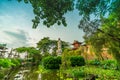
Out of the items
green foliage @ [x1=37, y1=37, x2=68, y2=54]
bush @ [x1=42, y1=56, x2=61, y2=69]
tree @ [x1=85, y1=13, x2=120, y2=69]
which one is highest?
green foliage @ [x1=37, y1=37, x2=68, y2=54]

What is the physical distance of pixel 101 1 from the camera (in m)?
9.27

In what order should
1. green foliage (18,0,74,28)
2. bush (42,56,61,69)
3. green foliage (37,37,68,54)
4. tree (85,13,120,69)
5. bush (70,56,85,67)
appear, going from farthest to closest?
green foliage (37,37,68,54)
bush (42,56,61,69)
bush (70,56,85,67)
tree (85,13,120,69)
green foliage (18,0,74,28)

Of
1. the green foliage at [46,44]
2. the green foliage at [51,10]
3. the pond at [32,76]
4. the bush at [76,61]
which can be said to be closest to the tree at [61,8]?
the green foliage at [51,10]

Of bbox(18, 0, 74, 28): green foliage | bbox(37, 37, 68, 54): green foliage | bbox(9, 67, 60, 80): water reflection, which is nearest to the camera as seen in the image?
bbox(18, 0, 74, 28): green foliage

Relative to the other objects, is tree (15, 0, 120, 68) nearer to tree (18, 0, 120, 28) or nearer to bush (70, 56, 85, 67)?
tree (18, 0, 120, 28)

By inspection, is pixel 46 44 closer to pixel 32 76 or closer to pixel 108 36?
pixel 32 76

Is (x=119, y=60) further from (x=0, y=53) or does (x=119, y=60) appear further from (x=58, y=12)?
(x=0, y=53)

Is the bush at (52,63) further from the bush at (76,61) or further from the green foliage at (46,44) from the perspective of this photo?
the green foliage at (46,44)

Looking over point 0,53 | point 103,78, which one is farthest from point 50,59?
point 0,53

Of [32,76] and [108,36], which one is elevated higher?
[108,36]

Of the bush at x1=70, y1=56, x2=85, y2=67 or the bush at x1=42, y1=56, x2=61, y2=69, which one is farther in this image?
the bush at x1=42, y1=56, x2=61, y2=69

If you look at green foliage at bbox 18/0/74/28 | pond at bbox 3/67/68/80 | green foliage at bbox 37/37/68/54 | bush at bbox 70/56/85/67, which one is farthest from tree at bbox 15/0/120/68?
green foliage at bbox 37/37/68/54

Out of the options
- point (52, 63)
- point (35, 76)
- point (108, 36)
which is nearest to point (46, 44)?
point (52, 63)

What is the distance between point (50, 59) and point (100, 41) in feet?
81.2
